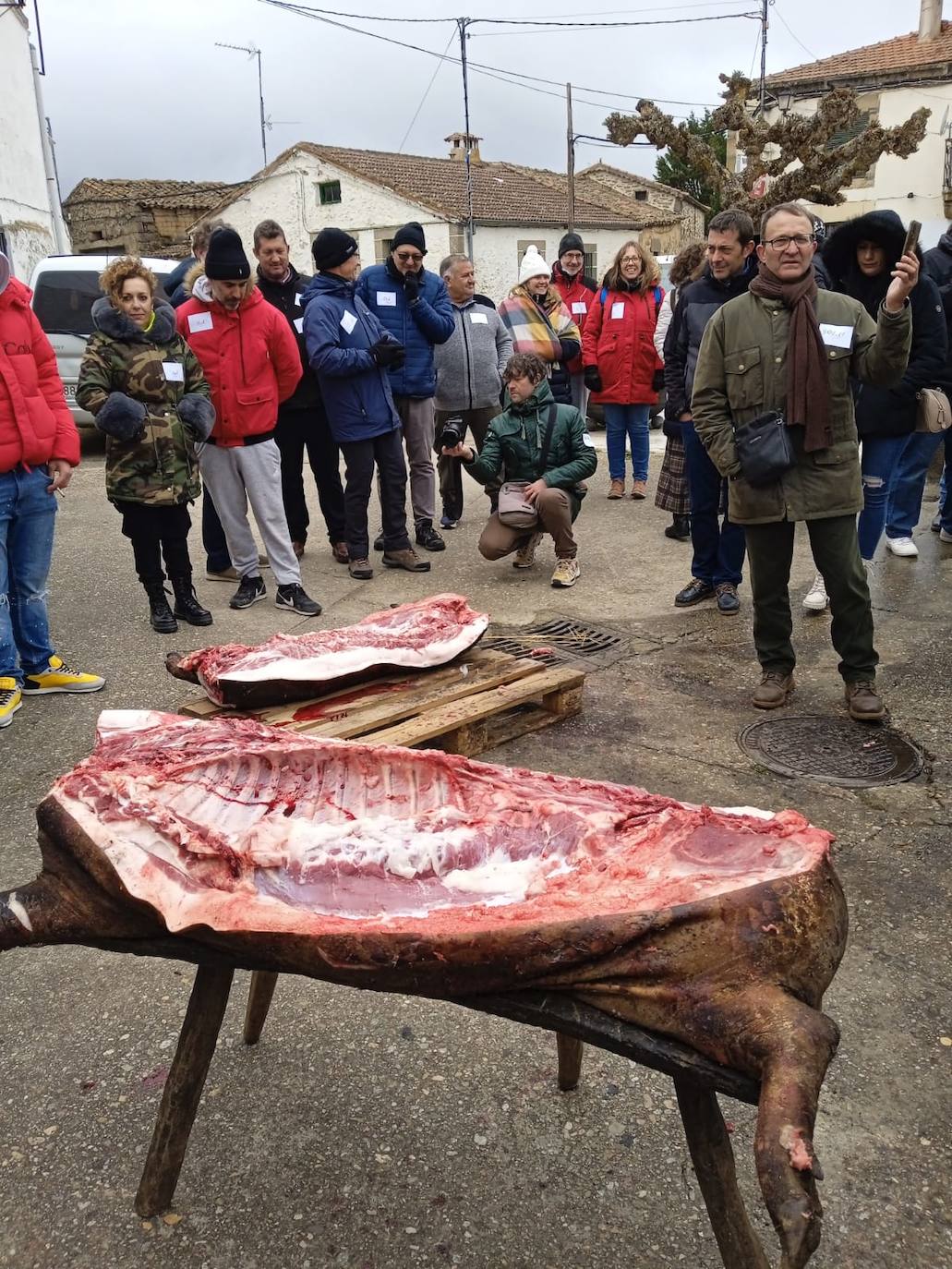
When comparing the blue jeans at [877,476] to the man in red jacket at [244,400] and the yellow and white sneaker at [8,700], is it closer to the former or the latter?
the man in red jacket at [244,400]

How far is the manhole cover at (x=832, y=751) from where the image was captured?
4.10m

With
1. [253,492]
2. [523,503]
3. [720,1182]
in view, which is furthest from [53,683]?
[720,1182]

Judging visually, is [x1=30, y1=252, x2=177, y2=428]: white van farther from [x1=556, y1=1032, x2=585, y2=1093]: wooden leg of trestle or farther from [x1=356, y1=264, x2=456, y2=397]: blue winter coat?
[x1=556, y1=1032, x2=585, y2=1093]: wooden leg of trestle

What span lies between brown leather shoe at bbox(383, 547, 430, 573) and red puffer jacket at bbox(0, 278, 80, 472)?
271cm

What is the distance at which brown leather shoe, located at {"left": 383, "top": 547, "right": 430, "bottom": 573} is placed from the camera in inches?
285

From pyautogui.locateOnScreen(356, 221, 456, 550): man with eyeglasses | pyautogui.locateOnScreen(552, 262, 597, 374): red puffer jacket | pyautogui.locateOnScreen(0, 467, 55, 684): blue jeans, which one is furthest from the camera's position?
pyautogui.locateOnScreen(552, 262, 597, 374): red puffer jacket

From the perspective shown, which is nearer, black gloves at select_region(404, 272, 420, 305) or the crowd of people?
the crowd of people

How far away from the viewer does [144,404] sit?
575 cm

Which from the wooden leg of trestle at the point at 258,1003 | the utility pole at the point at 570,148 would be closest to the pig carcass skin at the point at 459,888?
the wooden leg of trestle at the point at 258,1003

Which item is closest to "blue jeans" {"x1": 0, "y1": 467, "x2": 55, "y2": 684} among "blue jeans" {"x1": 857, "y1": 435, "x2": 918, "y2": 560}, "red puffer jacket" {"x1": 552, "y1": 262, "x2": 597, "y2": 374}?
"blue jeans" {"x1": 857, "y1": 435, "x2": 918, "y2": 560}

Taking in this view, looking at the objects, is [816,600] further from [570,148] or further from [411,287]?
[570,148]

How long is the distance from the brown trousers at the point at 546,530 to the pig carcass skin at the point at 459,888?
4.31 meters

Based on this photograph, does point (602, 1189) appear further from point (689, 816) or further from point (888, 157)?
point (888, 157)

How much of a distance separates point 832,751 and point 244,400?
398 centimetres
